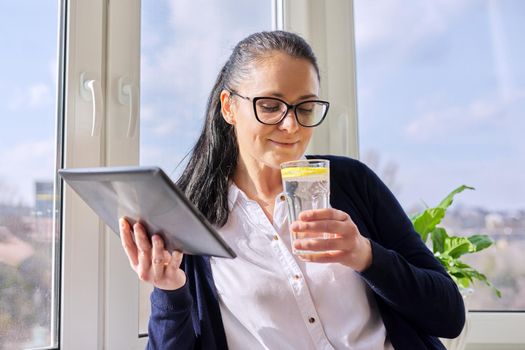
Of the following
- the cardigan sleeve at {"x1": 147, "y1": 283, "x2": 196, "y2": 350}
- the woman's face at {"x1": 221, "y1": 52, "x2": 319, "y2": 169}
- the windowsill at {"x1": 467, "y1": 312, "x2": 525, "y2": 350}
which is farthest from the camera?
the windowsill at {"x1": 467, "y1": 312, "x2": 525, "y2": 350}

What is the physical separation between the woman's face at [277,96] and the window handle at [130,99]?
0.99ft

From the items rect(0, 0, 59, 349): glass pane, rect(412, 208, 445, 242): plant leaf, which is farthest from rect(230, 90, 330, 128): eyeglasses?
rect(412, 208, 445, 242): plant leaf

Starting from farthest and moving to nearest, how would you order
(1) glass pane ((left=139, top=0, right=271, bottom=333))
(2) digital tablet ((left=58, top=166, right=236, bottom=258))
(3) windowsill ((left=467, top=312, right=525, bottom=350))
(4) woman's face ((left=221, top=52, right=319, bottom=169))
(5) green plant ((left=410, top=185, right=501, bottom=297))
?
(3) windowsill ((left=467, top=312, right=525, bottom=350)) → (5) green plant ((left=410, top=185, right=501, bottom=297)) → (1) glass pane ((left=139, top=0, right=271, bottom=333)) → (4) woman's face ((left=221, top=52, right=319, bottom=169)) → (2) digital tablet ((left=58, top=166, right=236, bottom=258))

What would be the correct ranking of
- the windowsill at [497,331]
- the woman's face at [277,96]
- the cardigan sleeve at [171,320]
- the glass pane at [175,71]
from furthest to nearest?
the windowsill at [497,331] < the glass pane at [175,71] < the woman's face at [277,96] < the cardigan sleeve at [171,320]

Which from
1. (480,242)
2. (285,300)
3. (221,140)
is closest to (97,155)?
(221,140)

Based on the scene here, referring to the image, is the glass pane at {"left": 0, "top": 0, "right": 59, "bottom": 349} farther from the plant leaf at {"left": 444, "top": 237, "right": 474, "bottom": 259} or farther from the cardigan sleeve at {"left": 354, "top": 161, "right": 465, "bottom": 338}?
the plant leaf at {"left": 444, "top": 237, "right": 474, "bottom": 259}

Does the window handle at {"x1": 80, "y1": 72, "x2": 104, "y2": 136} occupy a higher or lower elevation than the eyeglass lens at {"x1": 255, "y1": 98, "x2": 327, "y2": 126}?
higher

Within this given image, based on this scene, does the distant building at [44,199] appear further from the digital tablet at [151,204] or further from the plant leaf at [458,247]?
the plant leaf at [458,247]

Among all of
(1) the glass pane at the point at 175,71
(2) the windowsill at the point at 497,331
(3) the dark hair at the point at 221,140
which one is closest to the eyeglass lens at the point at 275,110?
(3) the dark hair at the point at 221,140

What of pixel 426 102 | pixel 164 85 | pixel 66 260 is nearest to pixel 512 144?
pixel 426 102

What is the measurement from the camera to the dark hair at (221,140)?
120 cm

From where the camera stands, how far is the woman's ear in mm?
1255

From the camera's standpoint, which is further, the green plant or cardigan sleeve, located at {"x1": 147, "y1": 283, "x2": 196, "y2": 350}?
the green plant

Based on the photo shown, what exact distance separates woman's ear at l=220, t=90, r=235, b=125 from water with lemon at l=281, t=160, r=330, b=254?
356 millimetres
